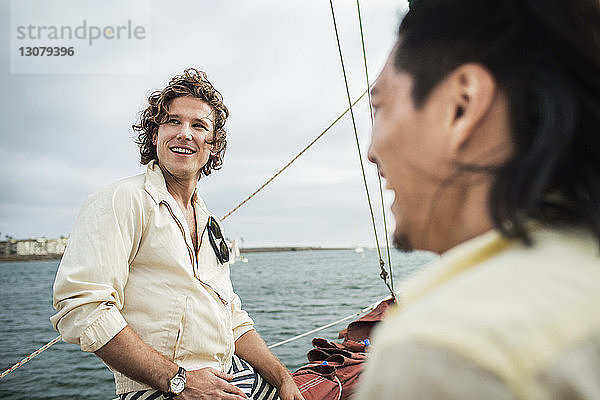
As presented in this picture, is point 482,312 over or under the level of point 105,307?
over

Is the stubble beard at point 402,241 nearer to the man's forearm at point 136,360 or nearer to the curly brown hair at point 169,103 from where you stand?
the man's forearm at point 136,360

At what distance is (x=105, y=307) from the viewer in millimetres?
1678

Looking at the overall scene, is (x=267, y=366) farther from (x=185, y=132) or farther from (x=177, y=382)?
(x=185, y=132)

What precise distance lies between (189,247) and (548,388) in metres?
1.68

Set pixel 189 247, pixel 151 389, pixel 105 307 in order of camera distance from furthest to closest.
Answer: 1. pixel 189 247
2. pixel 151 389
3. pixel 105 307

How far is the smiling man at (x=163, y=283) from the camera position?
67.1 inches

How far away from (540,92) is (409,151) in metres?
0.17

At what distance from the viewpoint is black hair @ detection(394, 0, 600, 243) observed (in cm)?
57

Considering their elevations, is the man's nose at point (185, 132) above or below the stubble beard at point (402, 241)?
above

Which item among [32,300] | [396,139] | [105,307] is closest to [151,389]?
[105,307]

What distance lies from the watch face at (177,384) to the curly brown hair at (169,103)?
0.93m

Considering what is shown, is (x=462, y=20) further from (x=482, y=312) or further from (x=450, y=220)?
(x=482, y=312)

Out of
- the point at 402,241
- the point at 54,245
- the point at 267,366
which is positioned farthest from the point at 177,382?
the point at 54,245

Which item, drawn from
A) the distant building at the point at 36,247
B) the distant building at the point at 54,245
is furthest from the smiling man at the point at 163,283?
the distant building at the point at 36,247
